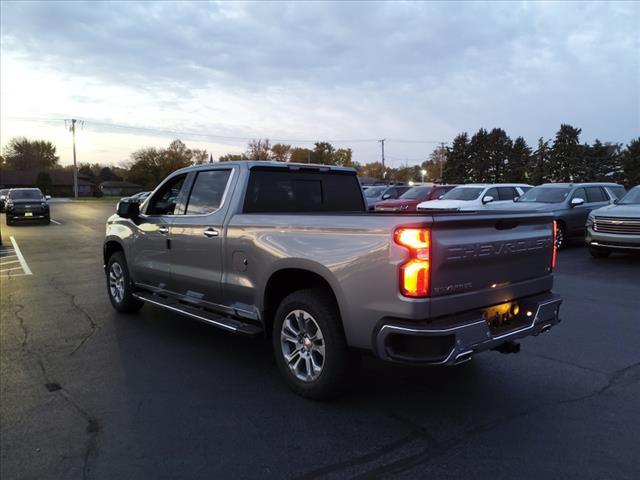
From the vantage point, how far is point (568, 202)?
44.9 ft

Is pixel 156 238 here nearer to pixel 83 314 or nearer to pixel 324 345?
pixel 83 314

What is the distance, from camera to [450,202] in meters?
16.5

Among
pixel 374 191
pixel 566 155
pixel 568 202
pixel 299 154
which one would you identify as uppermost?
pixel 299 154

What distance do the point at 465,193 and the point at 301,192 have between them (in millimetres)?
13216

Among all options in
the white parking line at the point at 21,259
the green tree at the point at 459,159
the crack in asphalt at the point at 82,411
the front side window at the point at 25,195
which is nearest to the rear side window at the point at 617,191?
the crack in asphalt at the point at 82,411

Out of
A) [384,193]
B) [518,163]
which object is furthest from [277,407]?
[518,163]

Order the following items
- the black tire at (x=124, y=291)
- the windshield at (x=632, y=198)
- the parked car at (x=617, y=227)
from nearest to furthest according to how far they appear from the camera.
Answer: the black tire at (x=124, y=291)
the parked car at (x=617, y=227)
the windshield at (x=632, y=198)

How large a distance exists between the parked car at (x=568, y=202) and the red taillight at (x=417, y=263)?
10690mm

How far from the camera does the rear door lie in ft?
16.2

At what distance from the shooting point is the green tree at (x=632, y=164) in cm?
5081

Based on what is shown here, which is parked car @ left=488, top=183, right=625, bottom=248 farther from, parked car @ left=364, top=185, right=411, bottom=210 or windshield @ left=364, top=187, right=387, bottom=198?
windshield @ left=364, top=187, right=387, bottom=198

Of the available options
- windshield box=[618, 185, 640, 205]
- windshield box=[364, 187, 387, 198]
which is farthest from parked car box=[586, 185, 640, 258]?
windshield box=[364, 187, 387, 198]

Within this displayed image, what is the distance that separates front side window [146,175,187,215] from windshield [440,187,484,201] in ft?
42.5

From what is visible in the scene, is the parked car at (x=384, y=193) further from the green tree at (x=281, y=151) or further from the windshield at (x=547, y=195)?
the green tree at (x=281, y=151)
